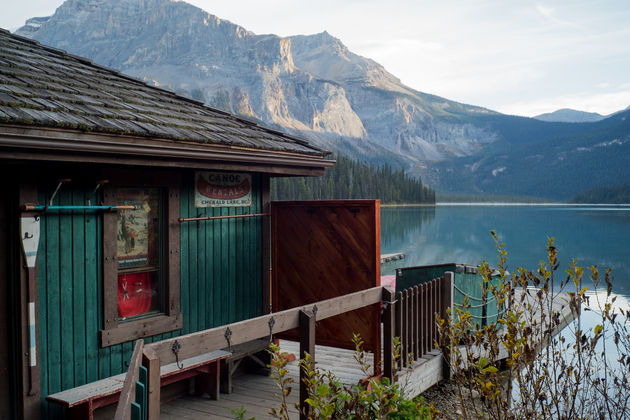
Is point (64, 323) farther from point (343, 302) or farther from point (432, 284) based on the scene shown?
point (432, 284)

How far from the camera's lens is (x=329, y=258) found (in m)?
7.29

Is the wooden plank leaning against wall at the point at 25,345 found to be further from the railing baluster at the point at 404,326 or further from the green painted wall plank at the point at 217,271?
the railing baluster at the point at 404,326

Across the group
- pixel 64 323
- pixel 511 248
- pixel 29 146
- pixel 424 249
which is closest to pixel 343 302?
pixel 64 323

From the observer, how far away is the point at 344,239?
23.4ft

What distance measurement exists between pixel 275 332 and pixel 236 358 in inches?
91.0

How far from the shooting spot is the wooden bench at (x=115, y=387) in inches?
195

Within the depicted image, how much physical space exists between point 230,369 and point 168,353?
3093 mm

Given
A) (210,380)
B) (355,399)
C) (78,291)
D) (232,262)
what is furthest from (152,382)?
(232,262)

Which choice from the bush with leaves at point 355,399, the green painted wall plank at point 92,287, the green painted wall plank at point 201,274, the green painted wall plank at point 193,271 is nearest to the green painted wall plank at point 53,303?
the green painted wall plank at point 92,287

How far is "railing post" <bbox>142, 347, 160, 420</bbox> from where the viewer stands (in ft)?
11.1

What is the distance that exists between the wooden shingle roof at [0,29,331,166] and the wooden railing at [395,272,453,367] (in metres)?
2.33

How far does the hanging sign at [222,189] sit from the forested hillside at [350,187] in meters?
84.2

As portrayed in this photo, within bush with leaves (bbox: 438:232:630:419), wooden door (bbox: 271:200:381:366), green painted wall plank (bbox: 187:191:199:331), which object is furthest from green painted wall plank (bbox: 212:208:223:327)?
bush with leaves (bbox: 438:232:630:419)

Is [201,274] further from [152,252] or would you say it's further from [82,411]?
[82,411]
